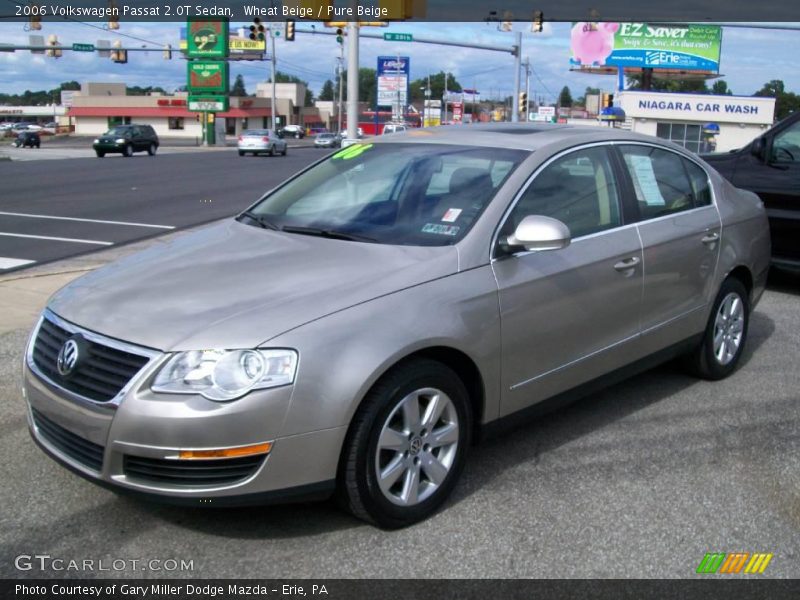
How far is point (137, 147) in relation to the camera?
144 feet

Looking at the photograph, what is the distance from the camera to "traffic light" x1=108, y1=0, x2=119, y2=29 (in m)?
30.4

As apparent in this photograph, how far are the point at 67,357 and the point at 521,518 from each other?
205cm

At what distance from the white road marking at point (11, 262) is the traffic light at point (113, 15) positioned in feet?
73.7

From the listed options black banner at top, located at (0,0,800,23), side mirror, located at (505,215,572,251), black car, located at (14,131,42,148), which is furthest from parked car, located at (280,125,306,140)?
side mirror, located at (505,215,572,251)

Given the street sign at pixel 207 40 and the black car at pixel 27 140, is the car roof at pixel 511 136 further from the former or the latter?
the street sign at pixel 207 40

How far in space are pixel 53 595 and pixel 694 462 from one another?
3114 mm

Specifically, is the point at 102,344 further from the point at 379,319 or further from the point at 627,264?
the point at 627,264

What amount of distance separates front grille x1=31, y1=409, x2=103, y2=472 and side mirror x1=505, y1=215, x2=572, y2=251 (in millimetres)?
2040

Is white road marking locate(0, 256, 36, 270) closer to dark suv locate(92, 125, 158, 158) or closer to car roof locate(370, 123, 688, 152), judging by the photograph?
car roof locate(370, 123, 688, 152)

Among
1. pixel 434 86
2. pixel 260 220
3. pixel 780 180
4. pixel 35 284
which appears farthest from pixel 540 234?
pixel 434 86

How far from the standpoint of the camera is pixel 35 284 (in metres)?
8.60

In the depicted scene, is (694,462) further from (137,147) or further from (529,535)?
(137,147)

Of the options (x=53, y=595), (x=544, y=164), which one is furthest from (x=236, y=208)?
(x=53, y=595)

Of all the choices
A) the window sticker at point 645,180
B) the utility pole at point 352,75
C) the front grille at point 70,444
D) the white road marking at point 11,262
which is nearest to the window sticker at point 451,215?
the window sticker at point 645,180
